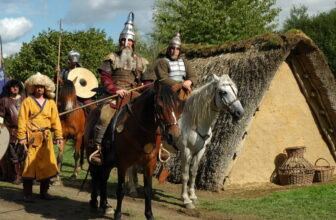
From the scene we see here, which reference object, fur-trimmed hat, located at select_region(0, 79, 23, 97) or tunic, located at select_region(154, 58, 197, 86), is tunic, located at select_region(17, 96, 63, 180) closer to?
tunic, located at select_region(154, 58, 197, 86)

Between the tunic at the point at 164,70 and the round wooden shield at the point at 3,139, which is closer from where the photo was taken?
the round wooden shield at the point at 3,139

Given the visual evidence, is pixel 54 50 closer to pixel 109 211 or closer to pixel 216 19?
pixel 216 19

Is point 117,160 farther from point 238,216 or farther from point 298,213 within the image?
point 298,213

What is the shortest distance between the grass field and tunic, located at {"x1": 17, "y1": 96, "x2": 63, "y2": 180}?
7.72 feet

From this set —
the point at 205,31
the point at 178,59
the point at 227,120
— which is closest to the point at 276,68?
the point at 227,120

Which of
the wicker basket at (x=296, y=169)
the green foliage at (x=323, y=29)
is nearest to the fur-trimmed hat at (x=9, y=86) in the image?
the wicker basket at (x=296, y=169)

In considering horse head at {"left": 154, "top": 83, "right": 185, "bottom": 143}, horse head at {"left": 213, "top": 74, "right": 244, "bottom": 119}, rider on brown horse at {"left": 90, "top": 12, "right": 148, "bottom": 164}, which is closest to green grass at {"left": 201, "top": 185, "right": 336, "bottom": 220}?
horse head at {"left": 213, "top": 74, "right": 244, "bottom": 119}

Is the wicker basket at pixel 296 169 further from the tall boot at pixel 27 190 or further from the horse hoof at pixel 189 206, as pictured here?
the tall boot at pixel 27 190

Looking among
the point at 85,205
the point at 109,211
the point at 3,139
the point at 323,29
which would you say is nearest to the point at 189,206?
the point at 109,211

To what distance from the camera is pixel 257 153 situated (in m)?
11.8

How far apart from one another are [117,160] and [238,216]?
221 cm

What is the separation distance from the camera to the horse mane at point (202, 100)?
30.2 feet

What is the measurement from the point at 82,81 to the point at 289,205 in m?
5.87

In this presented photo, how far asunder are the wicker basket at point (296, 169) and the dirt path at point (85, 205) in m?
0.50
